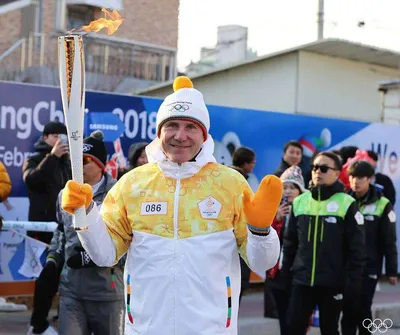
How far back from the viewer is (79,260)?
5.11m

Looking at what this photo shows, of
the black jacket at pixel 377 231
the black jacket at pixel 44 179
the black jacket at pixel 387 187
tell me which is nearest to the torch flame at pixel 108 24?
the black jacket at pixel 44 179

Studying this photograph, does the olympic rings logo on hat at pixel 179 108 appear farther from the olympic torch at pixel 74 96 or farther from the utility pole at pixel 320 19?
the utility pole at pixel 320 19

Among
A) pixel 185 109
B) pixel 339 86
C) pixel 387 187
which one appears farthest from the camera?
pixel 339 86

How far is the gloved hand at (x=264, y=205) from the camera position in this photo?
3529 mm

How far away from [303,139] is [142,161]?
13.1 ft

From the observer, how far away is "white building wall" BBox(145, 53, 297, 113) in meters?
16.2

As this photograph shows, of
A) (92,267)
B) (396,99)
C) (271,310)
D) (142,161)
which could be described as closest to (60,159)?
(142,161)

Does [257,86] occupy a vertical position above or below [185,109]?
above

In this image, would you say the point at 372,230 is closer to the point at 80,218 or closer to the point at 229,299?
the point at 229,299

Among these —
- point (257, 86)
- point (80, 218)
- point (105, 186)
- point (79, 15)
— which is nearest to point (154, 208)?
point (80, 218)

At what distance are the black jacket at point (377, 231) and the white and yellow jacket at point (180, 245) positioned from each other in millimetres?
4141

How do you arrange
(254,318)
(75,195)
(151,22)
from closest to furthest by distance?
(75,195) < (254,318) < (151,22)

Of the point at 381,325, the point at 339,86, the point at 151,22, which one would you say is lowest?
the point at 381,325

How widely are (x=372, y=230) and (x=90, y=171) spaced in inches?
131
